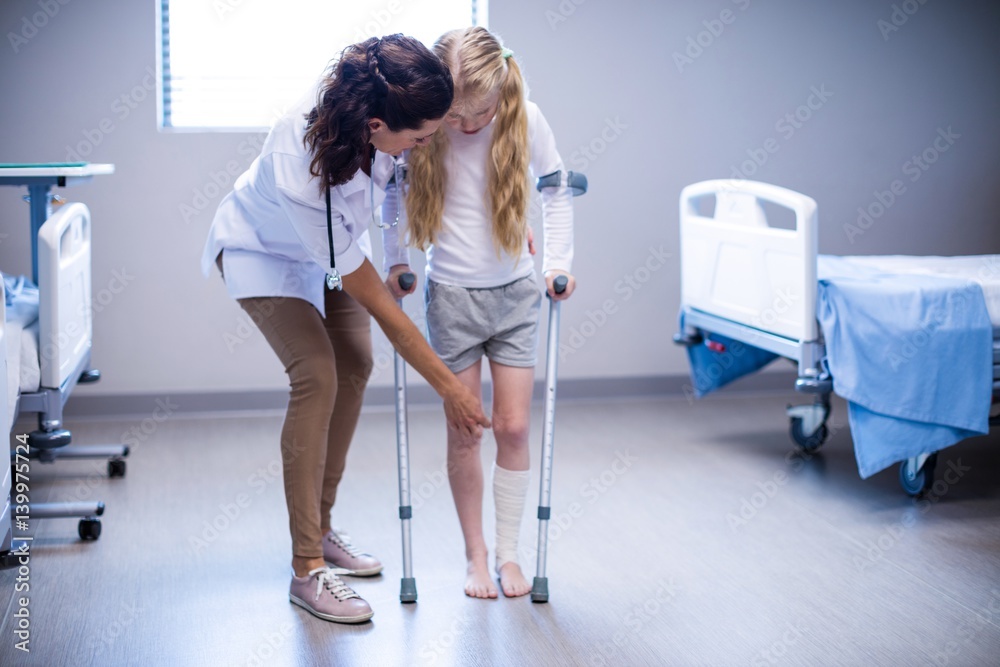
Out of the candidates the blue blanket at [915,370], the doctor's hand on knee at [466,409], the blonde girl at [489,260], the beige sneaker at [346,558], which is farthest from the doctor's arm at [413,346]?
the blue blanket at [915,370]

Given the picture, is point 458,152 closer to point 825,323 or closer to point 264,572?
point 264,572

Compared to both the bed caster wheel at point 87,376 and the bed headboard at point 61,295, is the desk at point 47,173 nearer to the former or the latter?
the bed headboard at point 61,295

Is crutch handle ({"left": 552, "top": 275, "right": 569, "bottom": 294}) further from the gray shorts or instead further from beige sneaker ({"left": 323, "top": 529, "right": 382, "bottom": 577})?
beige sneaker ({"left": 323, "top": 529, "right": 382, "bottom": 577})

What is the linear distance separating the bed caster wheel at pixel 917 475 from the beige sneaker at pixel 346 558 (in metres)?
1.65

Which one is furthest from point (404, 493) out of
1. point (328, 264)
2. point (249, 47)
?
point (249, 47)

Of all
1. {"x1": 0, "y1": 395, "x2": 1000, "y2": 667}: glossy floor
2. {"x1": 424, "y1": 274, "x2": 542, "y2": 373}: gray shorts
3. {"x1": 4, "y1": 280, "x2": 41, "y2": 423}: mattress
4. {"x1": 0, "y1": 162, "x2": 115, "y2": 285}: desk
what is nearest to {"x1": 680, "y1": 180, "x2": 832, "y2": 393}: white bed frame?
{"x1": 0, "y1": 395, "x2": 1000, "y2": 667}: glossy floor

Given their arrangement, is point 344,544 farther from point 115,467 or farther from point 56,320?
point 115,467

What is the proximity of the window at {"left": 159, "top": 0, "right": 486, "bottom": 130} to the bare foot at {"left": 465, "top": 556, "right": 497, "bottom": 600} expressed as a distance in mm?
2436

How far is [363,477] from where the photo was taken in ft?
11.2

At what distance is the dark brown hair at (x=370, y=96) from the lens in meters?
1.80

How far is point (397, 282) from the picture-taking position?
232 centimetres

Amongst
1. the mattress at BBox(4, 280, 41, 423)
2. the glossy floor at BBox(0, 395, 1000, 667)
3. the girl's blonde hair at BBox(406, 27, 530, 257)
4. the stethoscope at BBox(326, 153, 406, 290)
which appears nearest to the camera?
the stethoscope at BBox(326, 153, 406, 290)

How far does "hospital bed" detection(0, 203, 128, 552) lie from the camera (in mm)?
2613

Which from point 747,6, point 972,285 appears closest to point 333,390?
point 972,285
